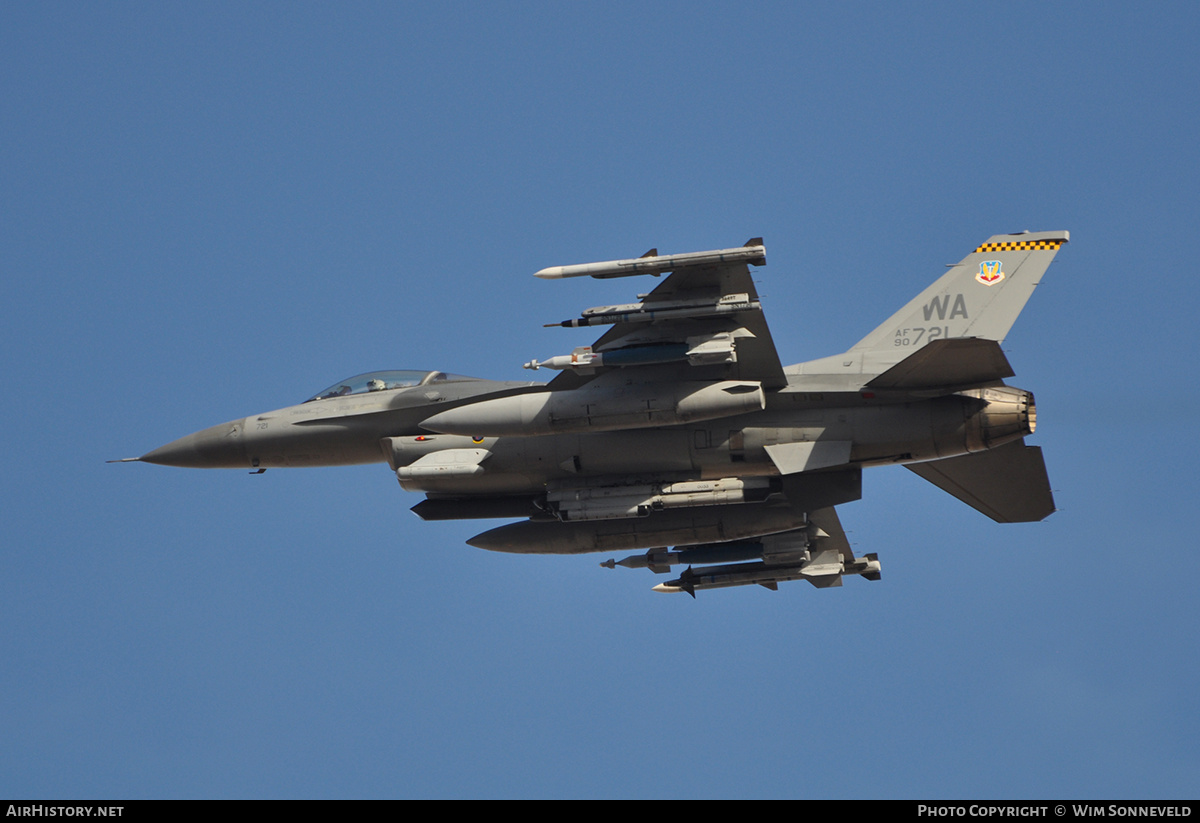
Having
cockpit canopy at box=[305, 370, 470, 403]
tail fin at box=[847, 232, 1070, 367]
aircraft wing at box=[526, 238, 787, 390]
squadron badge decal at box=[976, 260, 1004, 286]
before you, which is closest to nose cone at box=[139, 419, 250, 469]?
cockpit canopy at box=[305, 370, 470, 403]

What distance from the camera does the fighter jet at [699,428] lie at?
19.0 meters

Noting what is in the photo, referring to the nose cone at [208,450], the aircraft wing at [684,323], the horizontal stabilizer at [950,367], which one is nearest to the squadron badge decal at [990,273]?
the horizontal stabilizer at [950,367]

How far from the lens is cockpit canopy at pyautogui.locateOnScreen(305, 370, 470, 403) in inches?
863

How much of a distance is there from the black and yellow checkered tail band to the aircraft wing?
4669 millimetres

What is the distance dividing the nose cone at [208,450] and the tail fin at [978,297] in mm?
10861

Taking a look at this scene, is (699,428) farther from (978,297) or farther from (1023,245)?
(1023,245)

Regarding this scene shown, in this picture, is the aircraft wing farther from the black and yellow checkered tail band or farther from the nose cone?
the nose cone

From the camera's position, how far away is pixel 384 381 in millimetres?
22047

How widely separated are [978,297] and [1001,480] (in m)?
3.24

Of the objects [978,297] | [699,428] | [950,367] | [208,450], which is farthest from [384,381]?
[978,297]

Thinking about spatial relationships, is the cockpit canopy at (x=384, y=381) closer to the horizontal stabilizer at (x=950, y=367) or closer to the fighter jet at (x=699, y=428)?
the fighter jet at (x=699, y=428)

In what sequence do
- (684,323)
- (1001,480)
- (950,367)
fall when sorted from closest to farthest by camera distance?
(950,367) → (684,323) → (1001,480)
